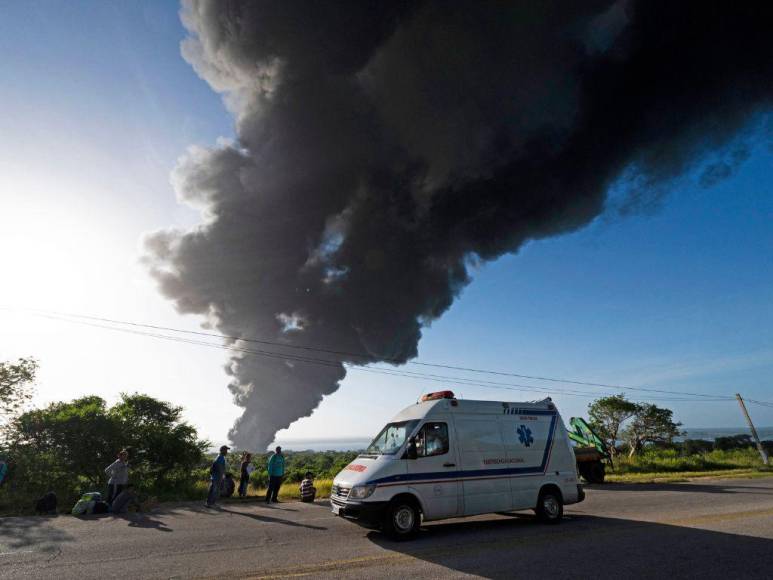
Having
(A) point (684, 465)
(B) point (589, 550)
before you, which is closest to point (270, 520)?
(B) point (589, 550)

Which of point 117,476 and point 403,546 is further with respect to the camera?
point 117,476

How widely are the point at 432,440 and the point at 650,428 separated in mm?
49354

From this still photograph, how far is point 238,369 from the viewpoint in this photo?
58.6 meters

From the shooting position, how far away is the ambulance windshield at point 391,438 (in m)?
8.02

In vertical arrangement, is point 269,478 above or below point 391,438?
below

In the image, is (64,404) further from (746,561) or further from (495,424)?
(746,561)

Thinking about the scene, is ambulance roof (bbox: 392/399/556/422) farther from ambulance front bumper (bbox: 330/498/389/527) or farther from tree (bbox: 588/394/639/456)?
tree (bbox: 588/394/639/456)

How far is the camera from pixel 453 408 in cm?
867

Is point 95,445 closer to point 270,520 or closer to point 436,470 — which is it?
point 270,520

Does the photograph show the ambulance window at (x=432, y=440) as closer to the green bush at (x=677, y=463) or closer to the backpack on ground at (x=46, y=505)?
the backpack on ground at (x=46, y=505)

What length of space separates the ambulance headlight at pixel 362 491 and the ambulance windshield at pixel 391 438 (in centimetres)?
82

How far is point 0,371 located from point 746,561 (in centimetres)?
2673

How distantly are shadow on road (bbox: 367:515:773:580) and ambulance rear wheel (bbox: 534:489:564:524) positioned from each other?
44 cm

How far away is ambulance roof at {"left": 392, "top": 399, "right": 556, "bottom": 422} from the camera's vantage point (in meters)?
8.48
